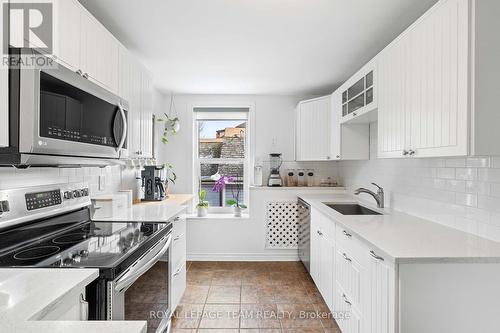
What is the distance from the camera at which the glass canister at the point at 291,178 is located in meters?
4.02

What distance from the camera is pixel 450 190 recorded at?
187 cm

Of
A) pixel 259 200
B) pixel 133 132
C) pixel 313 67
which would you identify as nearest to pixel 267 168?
pixel 259 200

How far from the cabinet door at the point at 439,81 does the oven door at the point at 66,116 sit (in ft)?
6.06

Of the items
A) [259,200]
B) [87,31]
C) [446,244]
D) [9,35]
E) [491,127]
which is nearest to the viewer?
[9,35]

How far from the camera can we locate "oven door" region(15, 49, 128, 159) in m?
1.15

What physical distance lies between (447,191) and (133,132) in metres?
2.43

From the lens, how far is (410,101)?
5.75ft

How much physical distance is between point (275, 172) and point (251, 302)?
1.77 metres

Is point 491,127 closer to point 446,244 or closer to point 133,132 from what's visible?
point 446,244

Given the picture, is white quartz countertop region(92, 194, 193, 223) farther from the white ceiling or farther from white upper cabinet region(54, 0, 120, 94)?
the white ceiling

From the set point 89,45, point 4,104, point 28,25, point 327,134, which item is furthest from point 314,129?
point 4,104

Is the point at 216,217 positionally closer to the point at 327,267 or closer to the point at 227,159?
the point at 227,159

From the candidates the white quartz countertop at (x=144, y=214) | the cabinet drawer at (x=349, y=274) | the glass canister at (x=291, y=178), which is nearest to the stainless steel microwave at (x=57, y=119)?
the white quartz countertop at (x=144, y=214)

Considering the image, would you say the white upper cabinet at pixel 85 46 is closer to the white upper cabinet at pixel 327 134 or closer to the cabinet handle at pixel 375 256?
the cabinet handle at pixel 375 256
